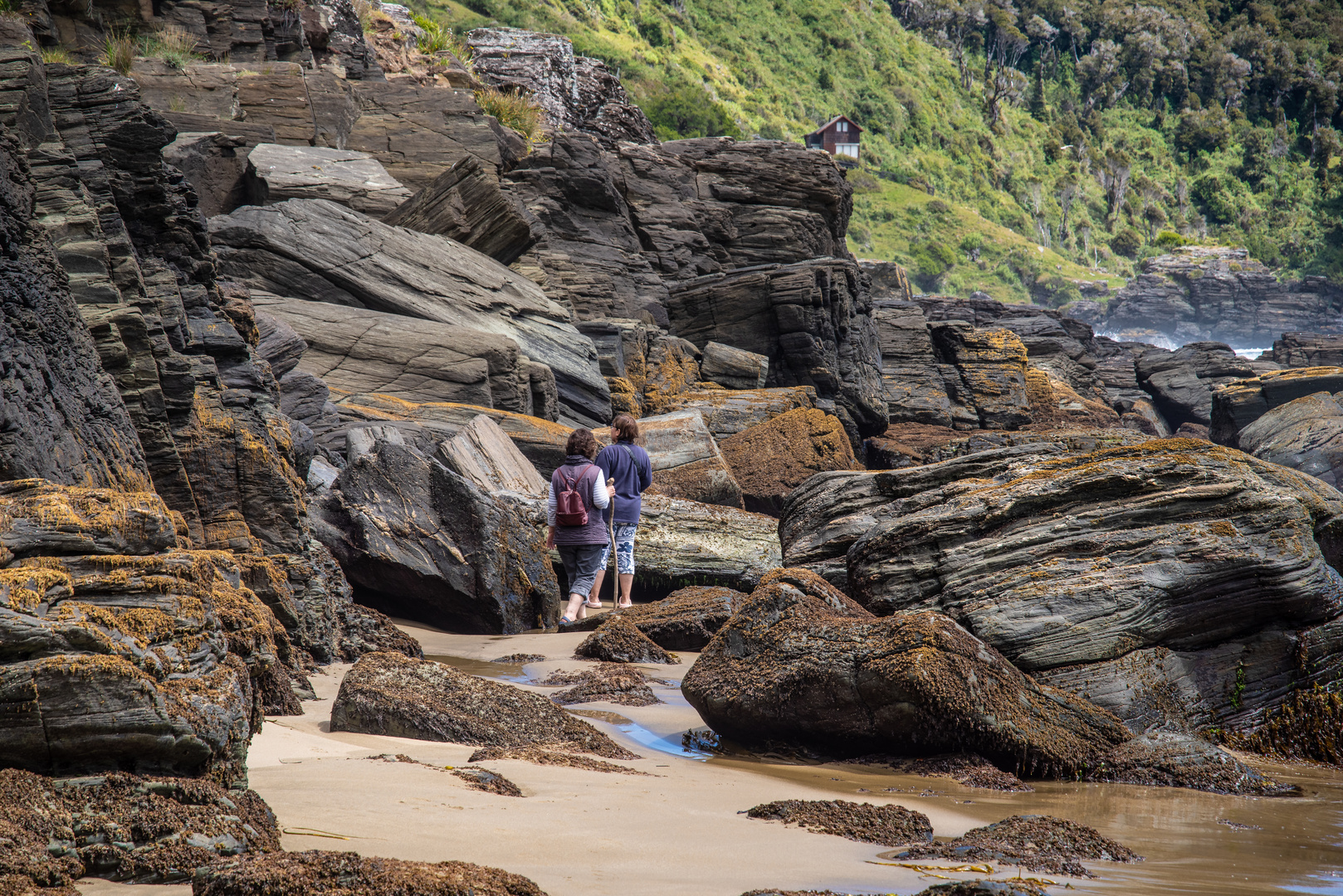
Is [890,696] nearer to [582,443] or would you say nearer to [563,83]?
[582,443]

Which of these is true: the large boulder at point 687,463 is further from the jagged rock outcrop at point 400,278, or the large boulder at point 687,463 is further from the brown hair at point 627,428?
the brown hair at point 627,428

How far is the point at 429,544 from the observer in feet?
26.7

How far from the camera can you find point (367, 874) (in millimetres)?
2238

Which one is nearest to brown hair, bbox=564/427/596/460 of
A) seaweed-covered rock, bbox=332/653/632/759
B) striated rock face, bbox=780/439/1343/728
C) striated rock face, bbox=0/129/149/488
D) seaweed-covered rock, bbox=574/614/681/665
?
seaweed-covered rock, bbox=574/614/681/665

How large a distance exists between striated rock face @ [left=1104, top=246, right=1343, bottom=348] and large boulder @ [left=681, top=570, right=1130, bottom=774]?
122 metres

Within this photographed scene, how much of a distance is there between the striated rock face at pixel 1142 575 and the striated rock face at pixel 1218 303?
393 feet

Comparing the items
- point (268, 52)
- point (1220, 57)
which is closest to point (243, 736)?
point (268, 52)

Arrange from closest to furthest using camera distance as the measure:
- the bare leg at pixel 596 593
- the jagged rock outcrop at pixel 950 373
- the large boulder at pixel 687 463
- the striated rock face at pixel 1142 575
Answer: the striated rock face at pixel 1142 575 < the bare leg at pixel 596 593 < the large boulder at pixel 687 463 < the jagged rock outcrop at pixel 950 373

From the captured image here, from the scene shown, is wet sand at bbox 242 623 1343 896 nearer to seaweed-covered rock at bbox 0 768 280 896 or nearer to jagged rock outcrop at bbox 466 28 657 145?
seaweed-covered rock at bbox 0 768 280 896

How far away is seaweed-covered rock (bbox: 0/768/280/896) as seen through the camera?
212 cm

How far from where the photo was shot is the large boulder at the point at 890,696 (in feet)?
15.7

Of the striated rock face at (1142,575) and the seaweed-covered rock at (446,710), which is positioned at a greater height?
the striated rock face at (1142,575)

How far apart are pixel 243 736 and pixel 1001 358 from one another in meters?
24.7

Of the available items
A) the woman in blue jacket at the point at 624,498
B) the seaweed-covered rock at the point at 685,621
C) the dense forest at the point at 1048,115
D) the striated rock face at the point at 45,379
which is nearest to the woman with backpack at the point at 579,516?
the woman in blue jacket at the point at 624,498
